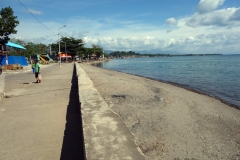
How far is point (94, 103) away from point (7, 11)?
19227 mm

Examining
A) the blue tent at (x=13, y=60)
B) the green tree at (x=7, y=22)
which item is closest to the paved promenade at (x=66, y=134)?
the green tree at (x=7, y=22)

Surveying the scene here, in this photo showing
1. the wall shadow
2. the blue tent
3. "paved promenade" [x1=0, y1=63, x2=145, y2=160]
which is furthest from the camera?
the blue tent

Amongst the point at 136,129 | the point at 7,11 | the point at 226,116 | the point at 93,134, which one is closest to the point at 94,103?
the point at 136,129

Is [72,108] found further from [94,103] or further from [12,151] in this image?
[12,151]

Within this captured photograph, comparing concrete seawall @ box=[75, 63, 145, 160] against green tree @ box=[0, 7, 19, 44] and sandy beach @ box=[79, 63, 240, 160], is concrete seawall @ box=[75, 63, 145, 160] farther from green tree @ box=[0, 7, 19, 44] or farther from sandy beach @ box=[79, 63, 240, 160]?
green tree @ box=[0, 7, 19, 44]

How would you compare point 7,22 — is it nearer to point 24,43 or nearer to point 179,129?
point 179,129

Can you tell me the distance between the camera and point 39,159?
340 centimetres

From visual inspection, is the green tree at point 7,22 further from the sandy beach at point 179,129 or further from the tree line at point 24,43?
the sandy beach at point 179,129

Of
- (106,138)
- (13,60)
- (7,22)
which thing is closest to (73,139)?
(106,138)

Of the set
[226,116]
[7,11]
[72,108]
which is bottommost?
[226,116]

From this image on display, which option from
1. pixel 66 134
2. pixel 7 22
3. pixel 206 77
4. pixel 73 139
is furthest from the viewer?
pixel 206 77

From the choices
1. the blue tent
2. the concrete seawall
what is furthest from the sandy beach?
the blue tent

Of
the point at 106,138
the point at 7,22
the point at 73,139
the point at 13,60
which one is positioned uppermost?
the point at 7,22

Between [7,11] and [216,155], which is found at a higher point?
[7,11]
